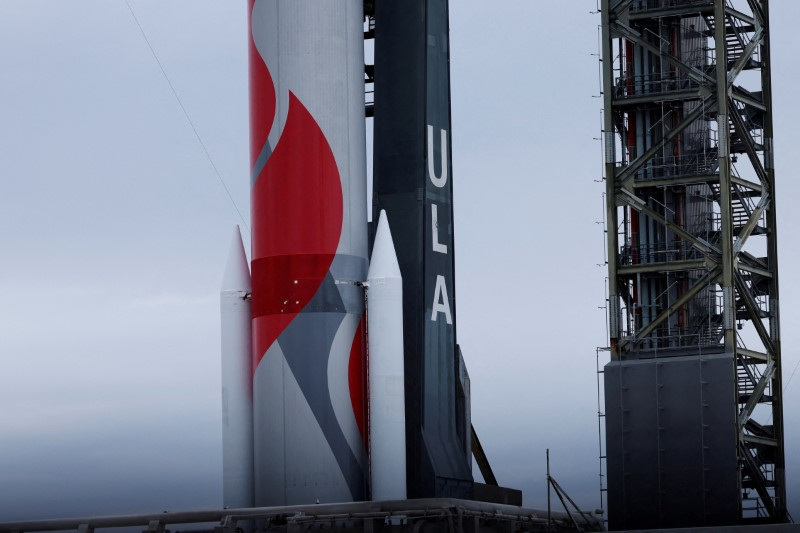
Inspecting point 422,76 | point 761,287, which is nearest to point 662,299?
point 761,287

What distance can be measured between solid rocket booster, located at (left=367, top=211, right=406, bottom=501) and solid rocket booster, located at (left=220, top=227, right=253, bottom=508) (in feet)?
10.7

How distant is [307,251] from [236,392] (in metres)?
3.97

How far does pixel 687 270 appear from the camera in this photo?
146 ft

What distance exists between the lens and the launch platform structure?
138ft

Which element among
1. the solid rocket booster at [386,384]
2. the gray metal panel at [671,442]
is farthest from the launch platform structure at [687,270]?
the solid rocket booster at [386,384]

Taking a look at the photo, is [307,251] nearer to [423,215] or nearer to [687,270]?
[423,215]

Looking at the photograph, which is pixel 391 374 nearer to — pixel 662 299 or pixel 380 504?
pixel 380 504

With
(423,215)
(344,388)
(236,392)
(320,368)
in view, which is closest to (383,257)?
(423,215)

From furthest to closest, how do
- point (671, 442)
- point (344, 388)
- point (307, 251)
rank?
point (671, 442) → point (307, 251) → point (344, 388)

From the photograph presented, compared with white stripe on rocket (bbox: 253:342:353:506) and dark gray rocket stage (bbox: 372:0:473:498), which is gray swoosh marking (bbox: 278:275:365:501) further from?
dark gray rocket stage (bbox: 372:0:473:498)

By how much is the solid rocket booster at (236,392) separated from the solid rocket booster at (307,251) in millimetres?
513

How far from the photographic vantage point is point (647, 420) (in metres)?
42.5

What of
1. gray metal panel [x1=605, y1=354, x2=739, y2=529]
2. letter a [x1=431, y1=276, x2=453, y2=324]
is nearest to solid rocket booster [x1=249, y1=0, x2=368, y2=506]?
letter a [x1=431, y1=276, x2=453, y2=324]

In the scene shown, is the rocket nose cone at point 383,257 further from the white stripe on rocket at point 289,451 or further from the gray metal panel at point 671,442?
the gray metal panel at point 671,442
